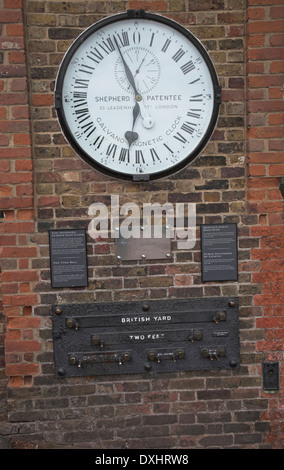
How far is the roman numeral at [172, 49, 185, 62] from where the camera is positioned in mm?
2785

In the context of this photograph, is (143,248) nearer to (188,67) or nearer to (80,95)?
(80,95)

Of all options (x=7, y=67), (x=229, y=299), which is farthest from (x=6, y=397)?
(x=7, y=67)

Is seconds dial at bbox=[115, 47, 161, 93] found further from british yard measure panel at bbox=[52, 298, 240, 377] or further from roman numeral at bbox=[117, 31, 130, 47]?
british yard measure panel at bbox=[52, 298, 240, 377]

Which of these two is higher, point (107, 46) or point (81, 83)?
point (107, 46)

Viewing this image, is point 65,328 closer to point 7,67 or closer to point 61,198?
point 61,198

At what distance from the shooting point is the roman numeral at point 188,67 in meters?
2.79

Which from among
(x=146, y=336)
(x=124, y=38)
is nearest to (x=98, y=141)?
(x=124, y=38)

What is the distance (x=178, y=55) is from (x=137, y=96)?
369mm

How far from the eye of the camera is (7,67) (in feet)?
8.87

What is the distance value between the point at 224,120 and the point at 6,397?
2.40m

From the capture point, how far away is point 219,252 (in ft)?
9.48

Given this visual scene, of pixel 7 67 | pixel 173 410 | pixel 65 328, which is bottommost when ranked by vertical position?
pixel 173 410

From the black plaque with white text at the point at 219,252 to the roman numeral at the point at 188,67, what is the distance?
1.00 m
